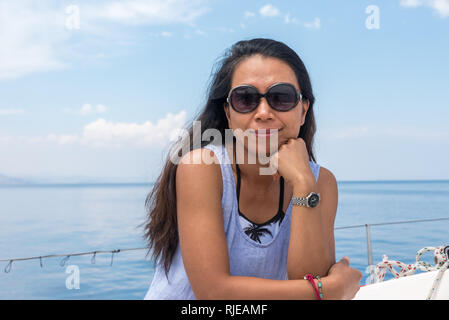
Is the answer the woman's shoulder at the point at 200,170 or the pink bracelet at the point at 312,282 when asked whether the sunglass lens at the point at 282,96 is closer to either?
the woman's shoulder at the point at 200,170

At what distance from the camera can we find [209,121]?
1821 mm

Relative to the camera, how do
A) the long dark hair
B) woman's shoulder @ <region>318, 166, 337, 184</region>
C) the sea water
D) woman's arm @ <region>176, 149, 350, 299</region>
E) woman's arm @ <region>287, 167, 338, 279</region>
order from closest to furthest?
woman's arm @ <region>176, 149, 350, 299</region> → woman's arm @ <region>287, 167, 338, 279</region> → the long dark hair → woman's shoulder @ <region>318, 166, 337, 184</region> → the sea water

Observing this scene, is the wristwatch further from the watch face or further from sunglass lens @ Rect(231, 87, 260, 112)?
sunglass lens @ Rect(231, 87, 260, 112)

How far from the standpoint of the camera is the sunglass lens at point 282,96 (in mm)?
1576

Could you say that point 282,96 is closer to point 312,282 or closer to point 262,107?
point 262,107

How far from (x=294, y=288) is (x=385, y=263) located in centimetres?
228

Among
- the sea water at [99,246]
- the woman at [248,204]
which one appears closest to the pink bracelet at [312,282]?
the woman at [248,204]

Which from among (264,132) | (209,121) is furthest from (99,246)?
(264,132)

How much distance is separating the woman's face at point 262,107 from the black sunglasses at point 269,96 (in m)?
0.01

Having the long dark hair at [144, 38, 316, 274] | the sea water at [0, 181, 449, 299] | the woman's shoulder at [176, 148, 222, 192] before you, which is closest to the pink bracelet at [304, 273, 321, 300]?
the woman's shoulder at [176, 148, 222, 192]

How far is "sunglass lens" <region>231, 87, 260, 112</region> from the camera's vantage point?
1580 mm

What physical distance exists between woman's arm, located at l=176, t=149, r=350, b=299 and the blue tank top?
59 mm

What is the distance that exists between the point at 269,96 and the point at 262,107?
5cm
